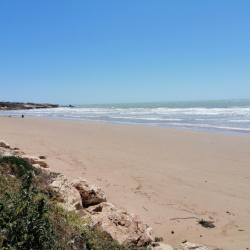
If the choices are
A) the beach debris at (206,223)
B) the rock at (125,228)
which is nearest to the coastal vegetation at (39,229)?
the rock at (125,228)

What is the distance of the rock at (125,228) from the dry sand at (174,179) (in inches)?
29.3

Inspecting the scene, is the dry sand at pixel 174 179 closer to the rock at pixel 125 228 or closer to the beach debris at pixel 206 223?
the beach debris at pixel 206 223

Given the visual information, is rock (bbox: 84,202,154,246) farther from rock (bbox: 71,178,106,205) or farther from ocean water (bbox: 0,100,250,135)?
ocean water (bbox: 0,100,250,135)

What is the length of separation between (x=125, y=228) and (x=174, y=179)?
377cm

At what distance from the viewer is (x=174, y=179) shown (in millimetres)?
6957

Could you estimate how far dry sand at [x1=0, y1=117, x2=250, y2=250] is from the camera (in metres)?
4.38

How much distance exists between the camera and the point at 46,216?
2508 mm

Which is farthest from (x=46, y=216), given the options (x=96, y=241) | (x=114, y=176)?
(x=114, y=176)

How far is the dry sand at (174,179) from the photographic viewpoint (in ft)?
14.4

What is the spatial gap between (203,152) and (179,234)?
6782 mm

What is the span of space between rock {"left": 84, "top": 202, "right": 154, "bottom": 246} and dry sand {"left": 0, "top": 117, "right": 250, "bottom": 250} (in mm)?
744

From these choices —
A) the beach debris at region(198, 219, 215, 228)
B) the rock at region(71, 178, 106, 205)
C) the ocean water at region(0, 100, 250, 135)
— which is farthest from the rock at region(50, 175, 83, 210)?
the ocean water at region(0, 100, 250, 135)

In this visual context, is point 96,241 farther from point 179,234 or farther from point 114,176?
point 114,176

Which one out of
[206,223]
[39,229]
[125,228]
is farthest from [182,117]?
[39,229]
